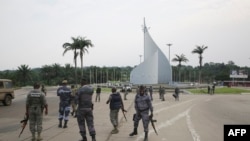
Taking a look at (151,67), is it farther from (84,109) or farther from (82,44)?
(84,109)

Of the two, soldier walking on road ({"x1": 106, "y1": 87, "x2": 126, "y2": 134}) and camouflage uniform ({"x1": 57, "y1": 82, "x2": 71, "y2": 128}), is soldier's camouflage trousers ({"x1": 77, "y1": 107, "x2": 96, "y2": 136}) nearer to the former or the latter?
soldier walking on road ({"x1": 106, "y1": 87, "x2": 126, "y2": 134})

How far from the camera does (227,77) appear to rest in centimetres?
13475

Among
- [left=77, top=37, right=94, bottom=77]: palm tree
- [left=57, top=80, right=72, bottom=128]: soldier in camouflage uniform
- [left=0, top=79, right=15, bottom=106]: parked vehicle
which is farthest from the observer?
[left=77, top=37, right=94, bottom=77]: palm tree

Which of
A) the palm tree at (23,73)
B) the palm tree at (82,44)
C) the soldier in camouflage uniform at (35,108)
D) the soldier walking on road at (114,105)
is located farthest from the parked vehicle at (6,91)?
the palm tree at (23,73)

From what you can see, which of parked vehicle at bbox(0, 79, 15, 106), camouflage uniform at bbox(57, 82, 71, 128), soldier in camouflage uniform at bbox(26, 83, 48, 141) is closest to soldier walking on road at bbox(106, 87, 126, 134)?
camouflage uniform at bbox(57, 82, 71, 128)

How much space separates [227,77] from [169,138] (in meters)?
128

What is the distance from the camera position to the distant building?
285 ft

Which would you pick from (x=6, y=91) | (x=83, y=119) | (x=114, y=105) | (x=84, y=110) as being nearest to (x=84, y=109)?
(x=84, y=110)

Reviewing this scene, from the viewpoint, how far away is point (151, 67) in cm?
8794

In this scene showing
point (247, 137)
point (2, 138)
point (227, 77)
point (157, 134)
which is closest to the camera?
point (247, 137)

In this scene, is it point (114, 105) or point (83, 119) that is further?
point (114, 105)

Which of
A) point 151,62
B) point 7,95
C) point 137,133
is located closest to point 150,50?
point 151,62

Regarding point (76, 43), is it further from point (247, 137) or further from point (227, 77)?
point (227, 77)

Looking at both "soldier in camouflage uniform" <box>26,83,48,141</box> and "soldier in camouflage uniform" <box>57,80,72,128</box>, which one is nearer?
"soldier in camouflage uniform" <box>26,83,48,141</box>
